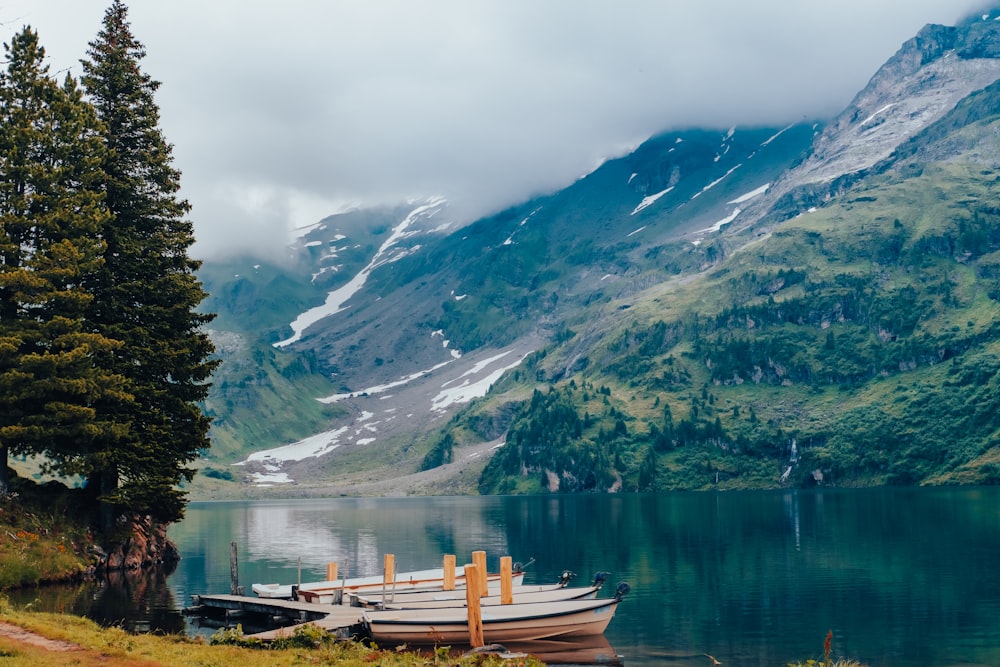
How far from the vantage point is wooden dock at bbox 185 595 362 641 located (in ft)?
157

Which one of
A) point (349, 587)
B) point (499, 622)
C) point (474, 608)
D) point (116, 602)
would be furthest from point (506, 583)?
point (116, 602)

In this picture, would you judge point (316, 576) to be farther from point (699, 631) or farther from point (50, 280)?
point (699, 631)

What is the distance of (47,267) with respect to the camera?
6738 cm

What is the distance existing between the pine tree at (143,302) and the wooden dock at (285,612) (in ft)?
54.9

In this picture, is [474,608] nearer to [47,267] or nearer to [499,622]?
[499,622]

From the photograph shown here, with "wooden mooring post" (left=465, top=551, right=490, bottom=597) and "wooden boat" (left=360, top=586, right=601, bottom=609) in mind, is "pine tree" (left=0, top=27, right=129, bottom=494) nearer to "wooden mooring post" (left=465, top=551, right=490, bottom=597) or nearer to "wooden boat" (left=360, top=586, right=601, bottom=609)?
"wooden boat" (left=360, top=586, right=601, bottom=609)

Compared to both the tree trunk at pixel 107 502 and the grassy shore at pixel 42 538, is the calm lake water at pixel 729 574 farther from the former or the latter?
the tree trunk at pixel 107 502

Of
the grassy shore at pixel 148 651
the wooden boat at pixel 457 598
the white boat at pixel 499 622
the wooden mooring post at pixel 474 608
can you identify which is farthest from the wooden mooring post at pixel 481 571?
the grassy shore at pixel 148 651

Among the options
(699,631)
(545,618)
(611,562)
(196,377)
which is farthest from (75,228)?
(611,562)

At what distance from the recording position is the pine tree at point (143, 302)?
242 ft

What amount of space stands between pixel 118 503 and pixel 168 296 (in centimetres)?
1796

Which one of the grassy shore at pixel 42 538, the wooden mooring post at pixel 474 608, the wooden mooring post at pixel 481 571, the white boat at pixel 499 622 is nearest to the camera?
the wooden mooring post at pixel 474 608

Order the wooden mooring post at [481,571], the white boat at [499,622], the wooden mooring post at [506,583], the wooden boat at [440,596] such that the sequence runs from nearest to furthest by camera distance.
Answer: the white boat at [499,622]
the wooden mooring post at [506,583]
the wooden boat at [440,596]
the wooden mooring post at [481,571]

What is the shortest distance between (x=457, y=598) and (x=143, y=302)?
40.3m
